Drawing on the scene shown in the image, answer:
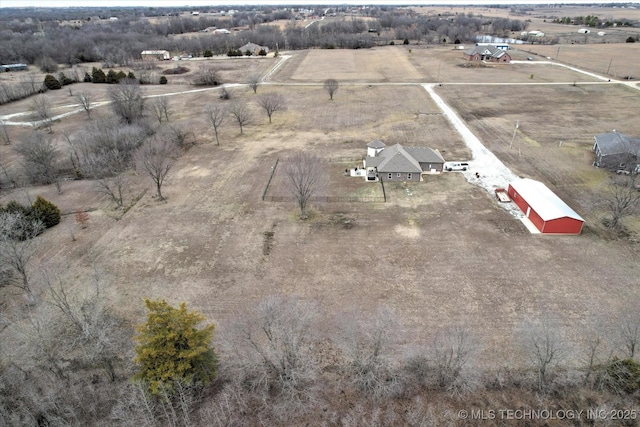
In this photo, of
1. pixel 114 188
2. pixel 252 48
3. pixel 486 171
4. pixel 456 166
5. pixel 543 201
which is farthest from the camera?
pixel 252 48

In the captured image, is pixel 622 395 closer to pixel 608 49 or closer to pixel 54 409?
pixel 54 409

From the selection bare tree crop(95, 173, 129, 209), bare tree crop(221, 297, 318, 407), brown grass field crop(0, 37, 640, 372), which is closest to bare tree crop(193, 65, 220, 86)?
brown grass field crop(0, 37, 640, 372)

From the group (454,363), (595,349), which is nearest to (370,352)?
(454,363)

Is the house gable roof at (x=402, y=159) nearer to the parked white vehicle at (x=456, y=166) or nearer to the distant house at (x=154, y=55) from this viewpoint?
the parked white vehicle at (x=456, y=166)

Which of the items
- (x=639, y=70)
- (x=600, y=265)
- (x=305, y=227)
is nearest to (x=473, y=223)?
(x=600, y=265)

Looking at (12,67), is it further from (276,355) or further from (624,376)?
(624,376)

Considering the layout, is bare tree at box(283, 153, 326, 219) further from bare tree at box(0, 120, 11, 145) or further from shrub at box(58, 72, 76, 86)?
shrub at box(58, 72, 76, 86)

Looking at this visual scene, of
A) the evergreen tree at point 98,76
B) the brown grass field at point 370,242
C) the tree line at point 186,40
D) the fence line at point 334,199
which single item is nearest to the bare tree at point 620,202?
the brown grass field at point 370,242
